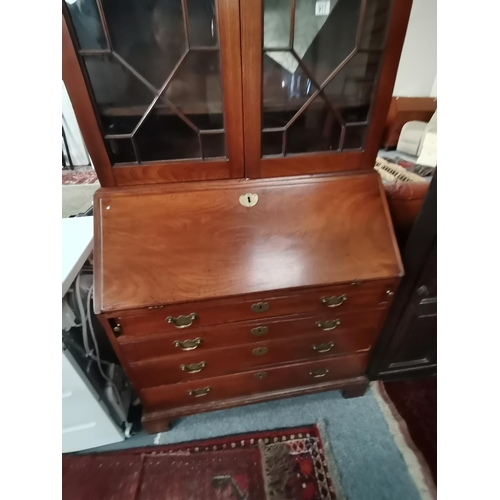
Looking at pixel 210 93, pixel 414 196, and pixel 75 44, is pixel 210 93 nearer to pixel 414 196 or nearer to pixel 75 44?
pixel 75 44

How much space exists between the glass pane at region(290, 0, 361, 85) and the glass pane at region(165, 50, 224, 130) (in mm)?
223

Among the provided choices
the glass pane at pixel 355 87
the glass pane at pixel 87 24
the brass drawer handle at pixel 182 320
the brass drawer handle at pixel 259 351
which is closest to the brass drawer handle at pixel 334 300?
the brass drawer handle at pixel 259 351

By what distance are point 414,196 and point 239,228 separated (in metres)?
0.64

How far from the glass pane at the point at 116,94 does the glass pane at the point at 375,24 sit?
0.58 meters

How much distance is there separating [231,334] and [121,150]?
0.64 m

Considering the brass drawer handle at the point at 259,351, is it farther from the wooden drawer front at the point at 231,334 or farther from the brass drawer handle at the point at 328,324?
the brass drawer handle at the point at 328,324

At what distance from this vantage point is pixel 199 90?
31.9 inches

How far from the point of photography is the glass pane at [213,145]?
866 mm

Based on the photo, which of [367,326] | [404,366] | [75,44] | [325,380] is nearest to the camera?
[75,44]

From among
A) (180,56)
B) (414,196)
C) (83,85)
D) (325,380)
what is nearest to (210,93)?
(180,56)

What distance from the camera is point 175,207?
893mm
